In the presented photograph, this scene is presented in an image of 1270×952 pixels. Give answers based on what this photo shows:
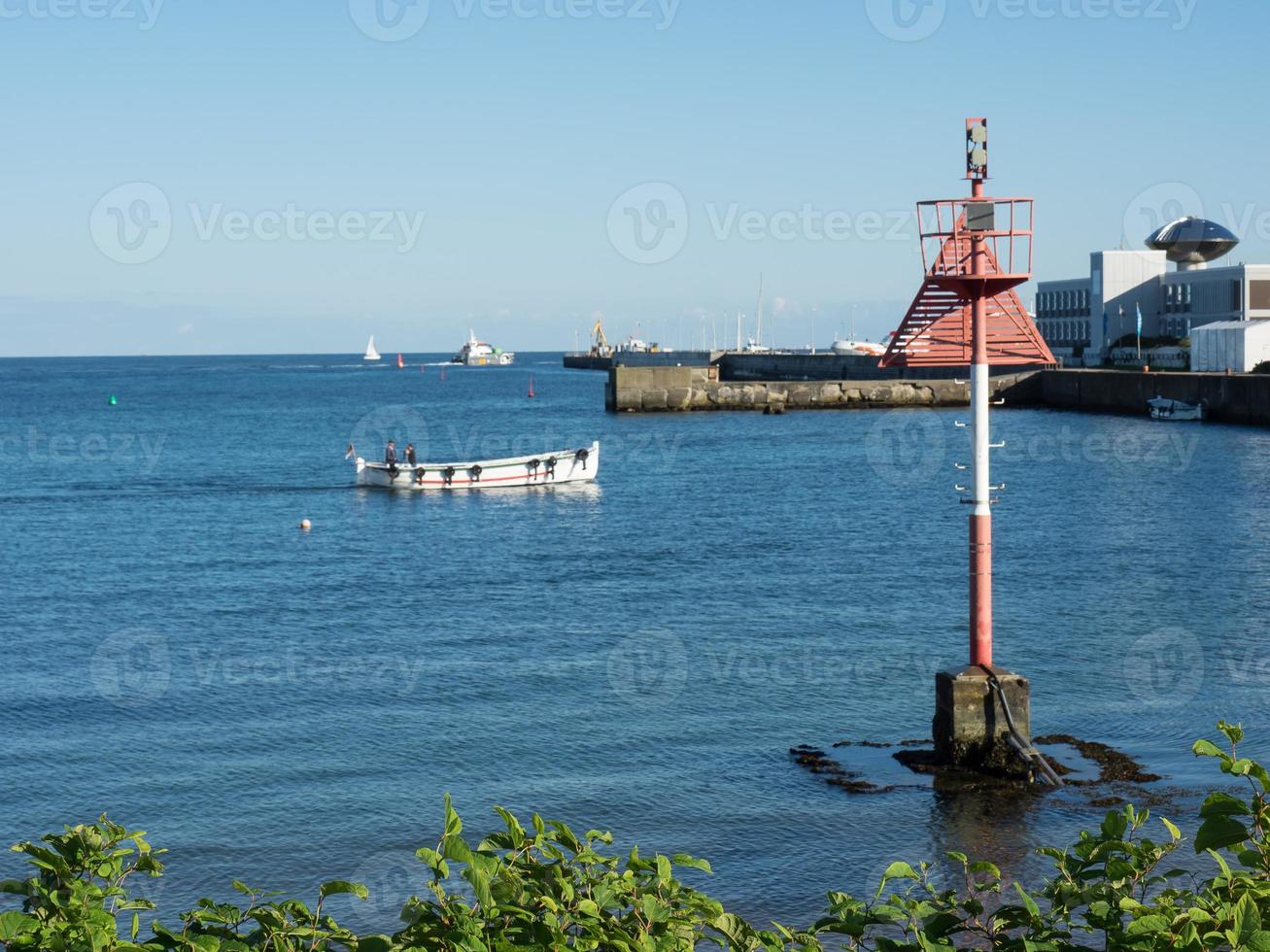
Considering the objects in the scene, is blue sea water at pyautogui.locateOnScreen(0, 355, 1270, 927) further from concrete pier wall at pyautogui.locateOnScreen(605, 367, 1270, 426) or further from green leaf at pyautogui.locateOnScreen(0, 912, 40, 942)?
concrete pier wall at pyautogui.locateOnScreen(605, 367, 1270, 426)

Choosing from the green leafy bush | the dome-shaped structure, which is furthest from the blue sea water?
the dome-shaped structure

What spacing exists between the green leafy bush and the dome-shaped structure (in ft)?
423

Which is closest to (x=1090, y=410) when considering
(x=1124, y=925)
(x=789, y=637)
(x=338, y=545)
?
(x=338, y=545)

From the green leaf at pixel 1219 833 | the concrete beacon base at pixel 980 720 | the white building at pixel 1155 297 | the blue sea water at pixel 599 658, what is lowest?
the blue sea water at pixel 599 658

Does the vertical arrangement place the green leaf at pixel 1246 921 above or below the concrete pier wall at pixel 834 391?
below

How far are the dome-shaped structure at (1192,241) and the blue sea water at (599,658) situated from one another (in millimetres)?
62573

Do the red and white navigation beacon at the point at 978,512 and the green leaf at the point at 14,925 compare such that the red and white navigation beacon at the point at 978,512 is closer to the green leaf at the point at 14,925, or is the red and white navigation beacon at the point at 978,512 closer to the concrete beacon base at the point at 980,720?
the concrete beacon base at the point at 980,720

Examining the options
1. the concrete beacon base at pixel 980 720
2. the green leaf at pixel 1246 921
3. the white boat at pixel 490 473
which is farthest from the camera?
the white boat at pixel 490 473

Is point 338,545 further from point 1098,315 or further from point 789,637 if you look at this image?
point 1098,315

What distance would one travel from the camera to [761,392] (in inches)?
4875

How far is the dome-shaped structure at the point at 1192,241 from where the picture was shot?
12556 centimetres

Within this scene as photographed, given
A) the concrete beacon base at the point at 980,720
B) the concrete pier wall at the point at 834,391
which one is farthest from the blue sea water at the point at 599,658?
the concrete pier wall at the point at 834,391

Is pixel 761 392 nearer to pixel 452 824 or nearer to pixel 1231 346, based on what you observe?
pixel 1231 346

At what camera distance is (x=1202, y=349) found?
101062 millimetres
